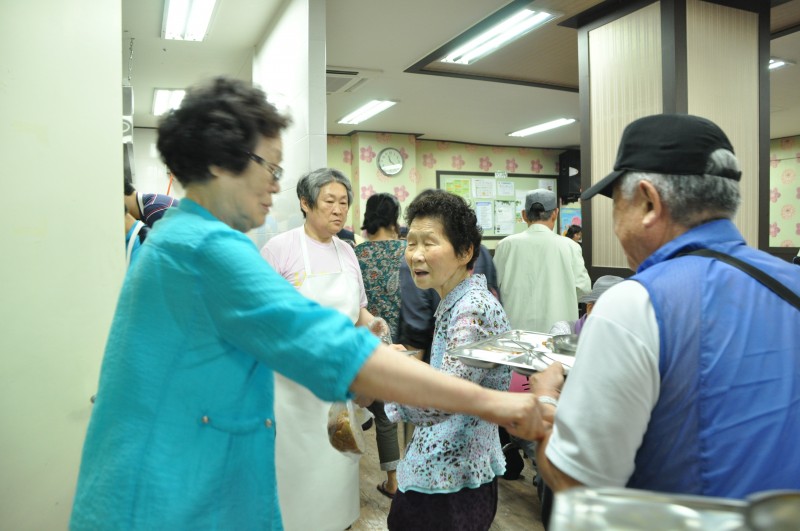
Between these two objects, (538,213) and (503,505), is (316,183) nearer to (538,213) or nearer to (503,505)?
(538,213)

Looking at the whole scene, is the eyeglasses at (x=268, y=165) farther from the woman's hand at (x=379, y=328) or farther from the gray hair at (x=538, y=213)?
the gray hair at (x=538, y=213)

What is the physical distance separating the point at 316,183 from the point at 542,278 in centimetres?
164

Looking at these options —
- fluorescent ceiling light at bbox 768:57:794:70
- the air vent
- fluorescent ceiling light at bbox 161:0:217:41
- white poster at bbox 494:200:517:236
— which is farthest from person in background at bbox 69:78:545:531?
white poster at bbox 494:200:517:236

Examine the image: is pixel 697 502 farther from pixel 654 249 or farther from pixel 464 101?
pixel 464 101

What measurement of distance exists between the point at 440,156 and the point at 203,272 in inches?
310

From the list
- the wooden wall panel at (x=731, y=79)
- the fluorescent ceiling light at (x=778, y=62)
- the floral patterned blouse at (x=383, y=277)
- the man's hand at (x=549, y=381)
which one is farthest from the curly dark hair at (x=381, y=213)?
the fluorescent ceiling light at (x=778, y=62)

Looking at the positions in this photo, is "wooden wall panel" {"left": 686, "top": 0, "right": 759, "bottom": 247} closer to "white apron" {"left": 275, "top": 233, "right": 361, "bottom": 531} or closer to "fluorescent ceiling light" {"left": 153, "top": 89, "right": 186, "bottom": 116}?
"white apron" {"left": 275, "top": 233, "right": 361, "bottom": 531}

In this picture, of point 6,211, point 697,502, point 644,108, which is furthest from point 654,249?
point 644,108

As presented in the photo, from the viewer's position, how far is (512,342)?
1.44m

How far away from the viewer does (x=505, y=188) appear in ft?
29.6

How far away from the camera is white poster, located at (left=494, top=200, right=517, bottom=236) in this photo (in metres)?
8.95

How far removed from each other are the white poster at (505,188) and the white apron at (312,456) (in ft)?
22.3

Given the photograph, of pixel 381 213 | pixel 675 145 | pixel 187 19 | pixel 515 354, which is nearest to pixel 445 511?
pixel 515 354

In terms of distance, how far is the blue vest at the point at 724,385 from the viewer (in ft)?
2.50
